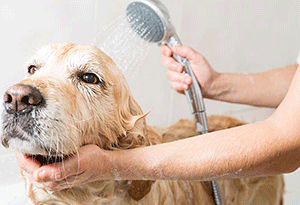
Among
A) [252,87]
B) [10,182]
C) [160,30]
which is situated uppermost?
[160,30]

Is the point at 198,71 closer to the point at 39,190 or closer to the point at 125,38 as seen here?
the point at 125,38

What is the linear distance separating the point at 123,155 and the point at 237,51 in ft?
4.75

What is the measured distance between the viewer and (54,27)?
1344 millimetres

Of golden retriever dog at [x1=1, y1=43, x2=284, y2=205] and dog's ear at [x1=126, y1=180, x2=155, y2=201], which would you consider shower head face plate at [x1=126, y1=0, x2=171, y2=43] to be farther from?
dog's ear at [x1=126, y1=180, x2=155, y2=201]

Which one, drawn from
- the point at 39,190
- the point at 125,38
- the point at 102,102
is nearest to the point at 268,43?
the point at 125,38

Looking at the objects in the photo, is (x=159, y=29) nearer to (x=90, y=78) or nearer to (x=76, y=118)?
(x=90, y=78)

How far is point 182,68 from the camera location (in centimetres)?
152

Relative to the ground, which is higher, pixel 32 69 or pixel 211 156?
pixel 32 69

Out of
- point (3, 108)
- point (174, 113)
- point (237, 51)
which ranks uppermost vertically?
point (3, 108)

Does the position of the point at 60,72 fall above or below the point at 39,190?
above

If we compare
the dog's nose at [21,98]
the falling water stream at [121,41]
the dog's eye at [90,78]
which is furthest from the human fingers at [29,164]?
the falling water stream at [121,41]

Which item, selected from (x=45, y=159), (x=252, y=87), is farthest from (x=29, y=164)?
(x=252, y=87)

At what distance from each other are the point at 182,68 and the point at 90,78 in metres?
0.55

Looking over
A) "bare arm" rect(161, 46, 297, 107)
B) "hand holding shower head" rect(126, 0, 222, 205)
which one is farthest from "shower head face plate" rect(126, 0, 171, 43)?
"bare arm" rect(161, 46, 297, 107)
